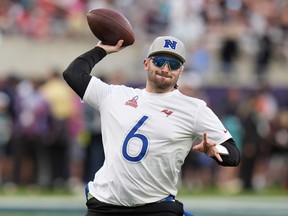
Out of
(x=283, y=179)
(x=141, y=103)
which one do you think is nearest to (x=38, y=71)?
(x=283, y=179)

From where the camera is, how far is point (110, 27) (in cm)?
702

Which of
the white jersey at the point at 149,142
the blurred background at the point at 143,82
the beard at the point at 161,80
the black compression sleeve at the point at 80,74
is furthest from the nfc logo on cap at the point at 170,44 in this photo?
the blurred background at the point at 143,82

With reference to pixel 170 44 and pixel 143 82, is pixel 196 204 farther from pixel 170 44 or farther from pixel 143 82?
pixel 170 44

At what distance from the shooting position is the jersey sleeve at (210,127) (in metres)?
6.46

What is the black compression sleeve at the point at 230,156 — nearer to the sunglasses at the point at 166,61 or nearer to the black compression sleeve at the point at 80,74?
the sunglasses at the point at 166,61

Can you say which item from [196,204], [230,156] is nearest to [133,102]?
[230,156]

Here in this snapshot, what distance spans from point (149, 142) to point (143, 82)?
11016mm

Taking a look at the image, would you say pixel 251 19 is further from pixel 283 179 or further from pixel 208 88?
pixel 283 179

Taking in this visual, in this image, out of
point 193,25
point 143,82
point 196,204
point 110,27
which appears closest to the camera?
point 110,27

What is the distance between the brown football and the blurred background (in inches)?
272

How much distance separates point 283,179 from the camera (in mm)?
16828

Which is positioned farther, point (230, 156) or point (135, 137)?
point (135, 137)

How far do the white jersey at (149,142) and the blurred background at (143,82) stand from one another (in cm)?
740

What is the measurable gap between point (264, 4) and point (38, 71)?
14.9ft
